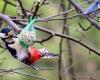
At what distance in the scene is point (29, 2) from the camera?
4164mm

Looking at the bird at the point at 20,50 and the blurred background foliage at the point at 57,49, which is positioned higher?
the bird at the point at 20,50

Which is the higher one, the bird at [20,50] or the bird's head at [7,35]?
the bird's head at [7,35]

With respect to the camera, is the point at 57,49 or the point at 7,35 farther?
the point at 57,49

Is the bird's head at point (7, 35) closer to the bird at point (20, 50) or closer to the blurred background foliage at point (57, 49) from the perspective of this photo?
the bird at point (20, 50)

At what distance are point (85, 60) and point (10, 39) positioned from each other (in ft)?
9.92

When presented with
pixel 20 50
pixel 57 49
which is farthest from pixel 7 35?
pixel 57 49

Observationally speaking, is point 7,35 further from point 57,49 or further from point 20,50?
point 57,49

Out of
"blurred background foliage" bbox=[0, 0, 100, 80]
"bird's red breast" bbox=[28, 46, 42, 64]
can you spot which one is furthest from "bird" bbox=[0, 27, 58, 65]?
"blurred background foliage" bbox=[0, 0, 100, 80]

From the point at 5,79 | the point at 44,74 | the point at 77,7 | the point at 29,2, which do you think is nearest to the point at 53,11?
the point at 29,2

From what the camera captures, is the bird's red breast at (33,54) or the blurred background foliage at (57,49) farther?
the blurred background foliage at (57,49)

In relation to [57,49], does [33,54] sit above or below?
above

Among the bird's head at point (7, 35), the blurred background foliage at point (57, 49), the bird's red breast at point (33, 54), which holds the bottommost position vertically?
the blurred background foliage at point (57, 49)

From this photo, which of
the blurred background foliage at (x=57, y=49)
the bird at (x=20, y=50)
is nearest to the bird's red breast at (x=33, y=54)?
the bird at (x=20, y=50)

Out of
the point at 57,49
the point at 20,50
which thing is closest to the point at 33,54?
the point at 20,50
